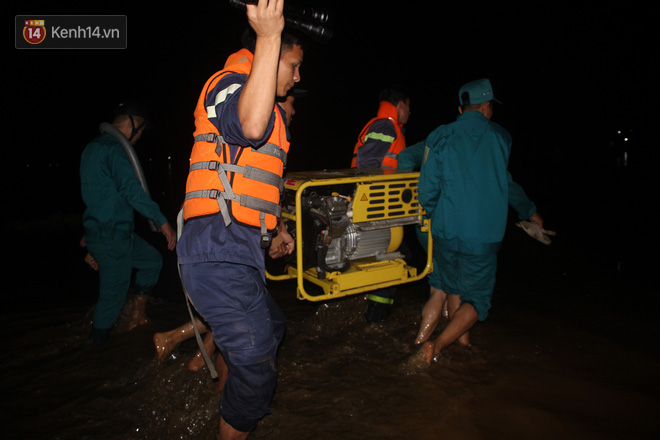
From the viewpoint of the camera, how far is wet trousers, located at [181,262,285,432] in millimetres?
Result: 2025

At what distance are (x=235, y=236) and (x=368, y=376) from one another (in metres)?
1.93

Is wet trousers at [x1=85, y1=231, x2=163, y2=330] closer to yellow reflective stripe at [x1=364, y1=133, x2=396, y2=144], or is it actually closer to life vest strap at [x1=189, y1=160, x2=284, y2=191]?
life vest strap at [x1=189, y1=160, x2=284, y2=191]

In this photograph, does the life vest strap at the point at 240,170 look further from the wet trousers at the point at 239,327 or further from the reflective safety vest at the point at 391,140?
the reflective safety vest at the point at 391,140

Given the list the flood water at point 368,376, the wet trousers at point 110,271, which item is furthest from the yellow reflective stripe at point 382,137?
the wet trousers at point 110,271

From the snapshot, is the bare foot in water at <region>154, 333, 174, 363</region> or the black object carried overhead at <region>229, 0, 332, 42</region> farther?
the bare foot in water at <region>154, 333, 174, 363</region>

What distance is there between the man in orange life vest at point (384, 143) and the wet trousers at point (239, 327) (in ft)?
7.73

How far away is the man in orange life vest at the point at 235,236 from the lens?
78.7 inches

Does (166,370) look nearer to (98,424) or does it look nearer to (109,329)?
(98,424)

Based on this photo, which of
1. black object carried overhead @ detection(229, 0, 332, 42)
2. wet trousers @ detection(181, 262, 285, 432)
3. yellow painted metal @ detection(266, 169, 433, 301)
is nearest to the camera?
black object carried overhead @ detection(229, 0, 332, 42)

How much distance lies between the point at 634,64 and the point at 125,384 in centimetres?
2598

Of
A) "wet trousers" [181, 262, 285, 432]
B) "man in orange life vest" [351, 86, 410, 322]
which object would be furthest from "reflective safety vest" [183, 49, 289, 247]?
"man in orange life vest" [351, 86, 410, 322]

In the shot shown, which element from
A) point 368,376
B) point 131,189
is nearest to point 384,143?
point 368,376

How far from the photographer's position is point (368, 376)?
3.36 metres

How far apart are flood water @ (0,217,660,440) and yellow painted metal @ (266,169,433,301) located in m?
0.69
